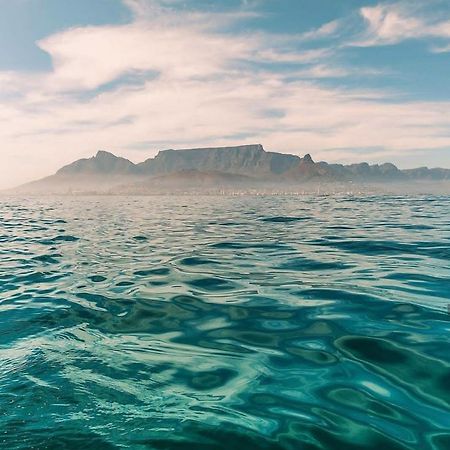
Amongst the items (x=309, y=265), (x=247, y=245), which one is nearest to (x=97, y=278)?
(x=309, y=265)

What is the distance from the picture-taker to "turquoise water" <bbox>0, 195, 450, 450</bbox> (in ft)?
13.2

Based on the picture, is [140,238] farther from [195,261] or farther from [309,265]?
[309,265]

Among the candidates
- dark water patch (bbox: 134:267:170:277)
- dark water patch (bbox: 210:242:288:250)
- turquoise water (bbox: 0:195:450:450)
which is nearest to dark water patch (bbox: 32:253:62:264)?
turquoise water (bbox: 0:195:450:450)

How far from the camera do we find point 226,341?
21.5ft

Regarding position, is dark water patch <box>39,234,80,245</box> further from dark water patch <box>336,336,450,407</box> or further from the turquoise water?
dark water patch <box>336,336,450,407</box>

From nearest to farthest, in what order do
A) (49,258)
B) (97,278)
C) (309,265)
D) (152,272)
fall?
(97,278) → (152,272) → (309,265) → (49,258)

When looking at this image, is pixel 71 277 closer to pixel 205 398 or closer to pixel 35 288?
pixel 35 288

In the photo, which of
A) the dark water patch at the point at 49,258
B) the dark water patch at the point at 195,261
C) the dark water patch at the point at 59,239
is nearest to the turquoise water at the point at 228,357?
the dark water patch at the point at 195,261

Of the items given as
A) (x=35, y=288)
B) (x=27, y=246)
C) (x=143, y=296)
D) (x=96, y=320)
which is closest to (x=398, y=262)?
(x=143, y=296)

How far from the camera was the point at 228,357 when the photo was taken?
5887mm

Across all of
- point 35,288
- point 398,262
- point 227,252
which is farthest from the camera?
point 227,252

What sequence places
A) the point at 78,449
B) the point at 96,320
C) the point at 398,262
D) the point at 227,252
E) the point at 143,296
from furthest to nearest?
the point at 227,252, the point at 398,262, the point at 143,296, the point at 96,320, the point at 78,449

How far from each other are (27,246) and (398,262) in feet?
50.3

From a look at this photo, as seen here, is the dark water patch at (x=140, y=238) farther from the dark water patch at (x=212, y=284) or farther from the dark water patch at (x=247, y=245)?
the dark water patch at (x=212, y=284)
